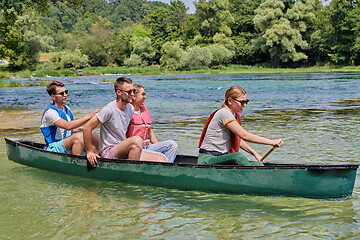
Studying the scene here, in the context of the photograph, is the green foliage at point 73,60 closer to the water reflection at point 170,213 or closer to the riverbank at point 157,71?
the riverbank at point 157,71

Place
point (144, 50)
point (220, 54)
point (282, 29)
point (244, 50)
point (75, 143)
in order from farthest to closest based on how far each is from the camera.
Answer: point (144, 50)
point (244, 50)
point (220, 54)
point (282, 29)
point (75, 143)

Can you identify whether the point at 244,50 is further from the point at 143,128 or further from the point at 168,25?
the point at 143,128

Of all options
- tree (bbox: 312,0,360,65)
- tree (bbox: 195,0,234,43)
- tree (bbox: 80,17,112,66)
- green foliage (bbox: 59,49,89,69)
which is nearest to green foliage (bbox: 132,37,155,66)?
tree (bbox: 80,17,112,66)

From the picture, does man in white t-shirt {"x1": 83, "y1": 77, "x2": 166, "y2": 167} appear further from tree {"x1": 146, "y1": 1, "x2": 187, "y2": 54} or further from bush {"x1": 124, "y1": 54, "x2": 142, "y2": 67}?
tree {"x1": 146, "y1": 1, "x2": 187, "y2": 54}

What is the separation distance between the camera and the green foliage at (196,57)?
6775 centimetres

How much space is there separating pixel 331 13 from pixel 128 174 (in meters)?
64.4

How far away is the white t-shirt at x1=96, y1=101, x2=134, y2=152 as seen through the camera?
6461 millimetres

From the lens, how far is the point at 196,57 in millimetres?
68000

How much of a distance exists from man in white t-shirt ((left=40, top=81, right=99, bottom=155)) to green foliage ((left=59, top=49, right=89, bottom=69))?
69841mm

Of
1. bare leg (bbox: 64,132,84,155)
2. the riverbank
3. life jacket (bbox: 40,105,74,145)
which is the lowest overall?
the riverbank

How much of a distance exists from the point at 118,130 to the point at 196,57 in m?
62.0

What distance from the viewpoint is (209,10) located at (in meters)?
81.8

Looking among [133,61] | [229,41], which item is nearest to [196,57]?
[229,41]

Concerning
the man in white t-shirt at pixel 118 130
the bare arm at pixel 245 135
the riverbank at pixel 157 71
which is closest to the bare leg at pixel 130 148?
the man in white t-shirt at pixel 118 130
